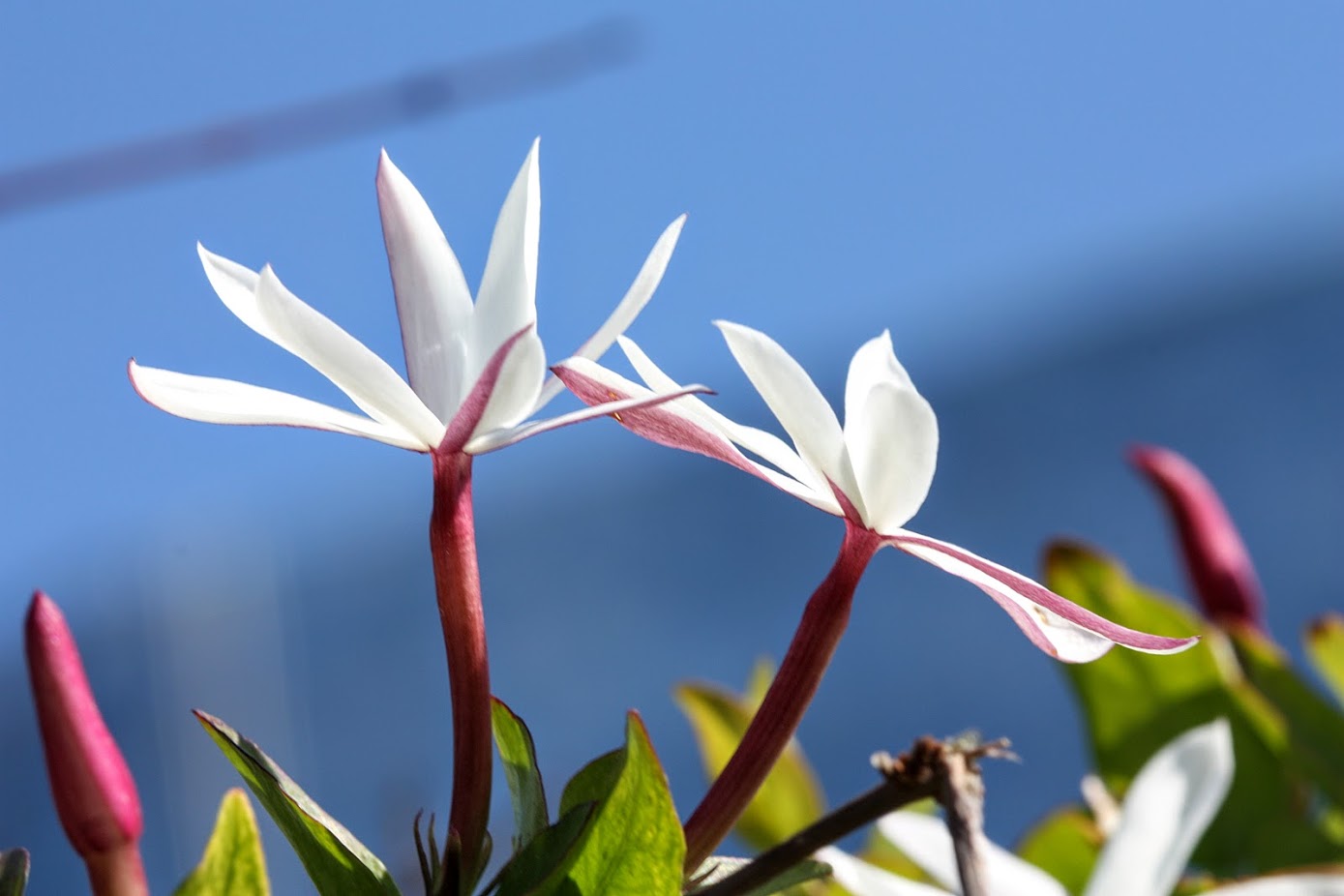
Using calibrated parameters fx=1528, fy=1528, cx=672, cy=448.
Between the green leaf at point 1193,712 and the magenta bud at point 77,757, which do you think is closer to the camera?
the magenta bud at point 77,757

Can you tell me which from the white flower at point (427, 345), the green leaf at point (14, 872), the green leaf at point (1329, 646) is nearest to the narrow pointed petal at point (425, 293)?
the white flower at point (427, 345)

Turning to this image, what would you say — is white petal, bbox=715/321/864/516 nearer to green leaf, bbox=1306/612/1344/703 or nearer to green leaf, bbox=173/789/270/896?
green leaf, bbox=173/789/270/896

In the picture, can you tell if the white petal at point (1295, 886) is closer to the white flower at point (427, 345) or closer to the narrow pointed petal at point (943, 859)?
the narrow pointed petal at point (943, 859)

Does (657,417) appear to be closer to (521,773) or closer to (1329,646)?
(521,773)

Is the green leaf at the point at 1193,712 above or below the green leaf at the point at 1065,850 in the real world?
above

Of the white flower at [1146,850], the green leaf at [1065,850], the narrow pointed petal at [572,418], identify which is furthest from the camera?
the green leaf at [1065,850]

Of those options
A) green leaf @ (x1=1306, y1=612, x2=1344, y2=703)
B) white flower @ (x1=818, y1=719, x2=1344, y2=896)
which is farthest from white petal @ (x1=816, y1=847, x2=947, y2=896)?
green leaf @ (x1=1306, y1=612, x2=1344, y2=703)
